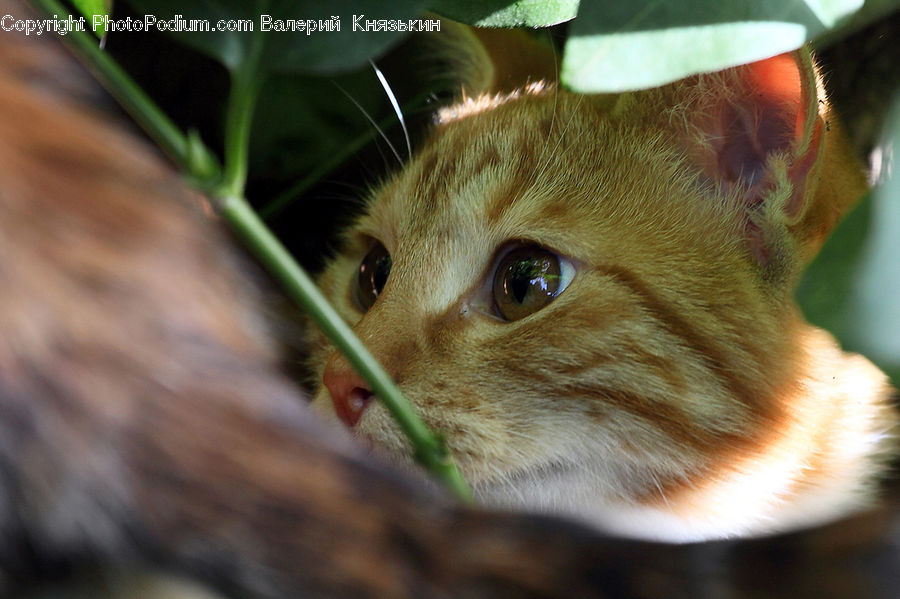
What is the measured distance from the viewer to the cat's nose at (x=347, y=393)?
3.59 ft

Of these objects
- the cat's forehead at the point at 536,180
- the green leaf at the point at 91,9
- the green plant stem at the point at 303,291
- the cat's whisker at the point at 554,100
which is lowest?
the cat's forehead at the point at 536,180

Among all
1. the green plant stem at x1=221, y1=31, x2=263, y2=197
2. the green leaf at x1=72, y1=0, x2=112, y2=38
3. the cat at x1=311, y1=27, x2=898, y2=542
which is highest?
the green leaf at x1=72, y1=0, x2=112, y2=38

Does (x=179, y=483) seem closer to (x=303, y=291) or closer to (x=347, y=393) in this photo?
(x=303, y=291)

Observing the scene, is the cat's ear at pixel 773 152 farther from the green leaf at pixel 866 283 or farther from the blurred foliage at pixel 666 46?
the green leaf at pixel 866 283

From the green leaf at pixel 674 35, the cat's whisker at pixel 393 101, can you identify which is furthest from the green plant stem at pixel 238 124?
the cat's whisker at pixel 393 101

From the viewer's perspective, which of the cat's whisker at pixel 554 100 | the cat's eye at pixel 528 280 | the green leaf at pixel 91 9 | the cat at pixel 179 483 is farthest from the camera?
the cat's whisker at pixel 554 100

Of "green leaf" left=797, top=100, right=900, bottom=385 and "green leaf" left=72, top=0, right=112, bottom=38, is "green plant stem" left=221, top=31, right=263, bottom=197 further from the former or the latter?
"green leaf" left=797, top=100, right=900, bottom=385

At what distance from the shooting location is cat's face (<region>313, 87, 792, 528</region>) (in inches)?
41.1

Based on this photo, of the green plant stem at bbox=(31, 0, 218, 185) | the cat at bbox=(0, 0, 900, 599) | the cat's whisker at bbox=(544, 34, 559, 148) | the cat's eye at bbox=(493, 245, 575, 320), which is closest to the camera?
the cat at bbox=(0, 0, 900, 599)

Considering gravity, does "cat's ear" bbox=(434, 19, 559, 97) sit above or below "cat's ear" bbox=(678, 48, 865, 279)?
above

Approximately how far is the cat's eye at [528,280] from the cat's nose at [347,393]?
0.75 feet

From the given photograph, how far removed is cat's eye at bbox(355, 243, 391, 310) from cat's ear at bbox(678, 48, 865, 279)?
56 cm

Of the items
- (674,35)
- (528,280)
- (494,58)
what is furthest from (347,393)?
(494,58)

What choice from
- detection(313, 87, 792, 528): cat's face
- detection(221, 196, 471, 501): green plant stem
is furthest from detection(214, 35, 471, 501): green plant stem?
detection(313, 87, 792, 528): cat's face
